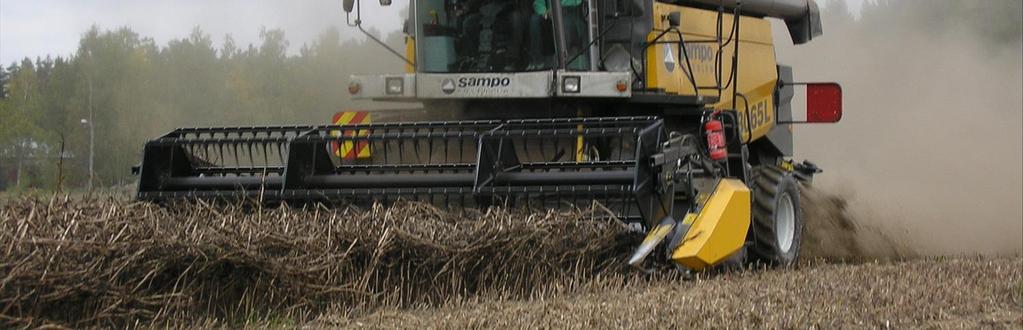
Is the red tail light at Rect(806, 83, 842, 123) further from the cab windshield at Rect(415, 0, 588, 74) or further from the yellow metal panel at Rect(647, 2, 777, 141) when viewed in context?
the cab windshield at Rect(415, 0, 588, 74)

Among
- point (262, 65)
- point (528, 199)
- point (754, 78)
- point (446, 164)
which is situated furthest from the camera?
point (262, 65)

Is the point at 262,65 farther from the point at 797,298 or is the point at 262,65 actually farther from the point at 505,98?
the point at 797,298

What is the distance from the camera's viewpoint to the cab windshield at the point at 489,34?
7176mm

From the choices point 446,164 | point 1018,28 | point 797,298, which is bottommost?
point 797,298

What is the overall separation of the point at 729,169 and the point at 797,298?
7.09 feet

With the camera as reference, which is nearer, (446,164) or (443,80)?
(446,164)

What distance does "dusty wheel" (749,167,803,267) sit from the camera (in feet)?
23.4

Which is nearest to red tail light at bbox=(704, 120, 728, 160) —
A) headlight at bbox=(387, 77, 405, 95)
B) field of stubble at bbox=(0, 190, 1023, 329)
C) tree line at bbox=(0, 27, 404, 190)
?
field of stubble at bbox=(0, 190, 1023, 329)

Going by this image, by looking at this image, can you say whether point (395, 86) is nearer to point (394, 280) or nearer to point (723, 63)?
point (723, 63)

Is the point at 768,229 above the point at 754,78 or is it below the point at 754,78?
below

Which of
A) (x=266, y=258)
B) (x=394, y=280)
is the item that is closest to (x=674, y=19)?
(x=394, y=280)

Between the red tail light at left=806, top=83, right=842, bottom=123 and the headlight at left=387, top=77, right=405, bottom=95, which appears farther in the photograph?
the red tail light at left=806, top=83, right=842, bottom=123

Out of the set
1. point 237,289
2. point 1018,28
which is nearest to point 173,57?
point 1018,28

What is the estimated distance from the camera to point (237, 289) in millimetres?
5000
